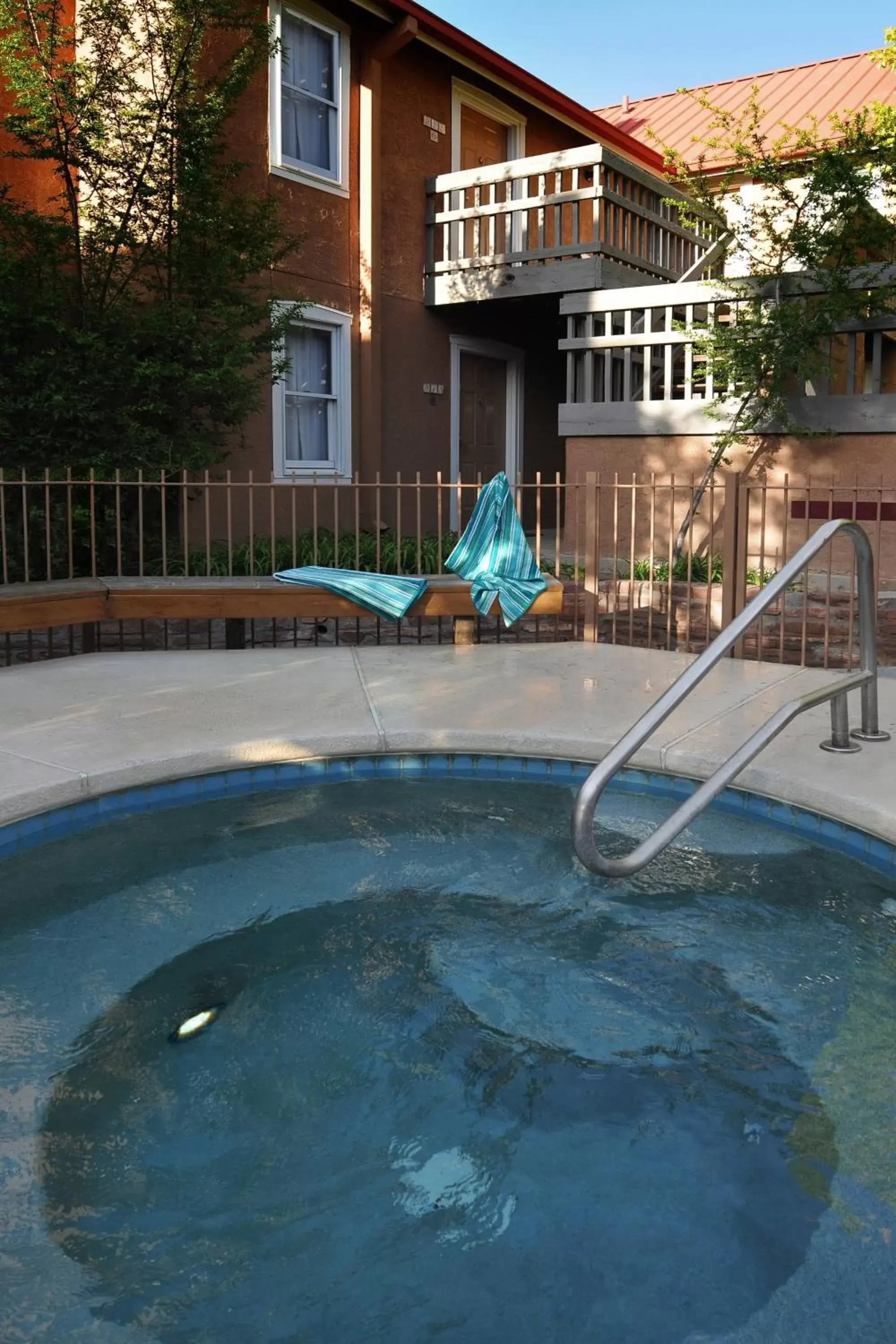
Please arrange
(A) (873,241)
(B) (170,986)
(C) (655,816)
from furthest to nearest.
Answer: (A) (873,241)
(C) (655,816)
(B) (170,986)

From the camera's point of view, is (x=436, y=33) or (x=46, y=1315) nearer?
(x=46, y=1315)

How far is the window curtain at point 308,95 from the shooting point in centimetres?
1167

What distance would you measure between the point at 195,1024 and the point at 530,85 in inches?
553

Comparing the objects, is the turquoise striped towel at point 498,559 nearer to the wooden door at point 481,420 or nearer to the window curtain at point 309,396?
the window curtain at point 309,396

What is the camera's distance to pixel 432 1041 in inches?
128

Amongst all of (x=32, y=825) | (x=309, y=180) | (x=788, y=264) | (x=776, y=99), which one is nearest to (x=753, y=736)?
(x=32, y=825)

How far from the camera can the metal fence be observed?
297 inches

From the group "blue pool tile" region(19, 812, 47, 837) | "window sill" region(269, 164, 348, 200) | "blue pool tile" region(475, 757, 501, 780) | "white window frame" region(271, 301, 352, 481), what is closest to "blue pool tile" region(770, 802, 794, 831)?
"blue pool tile" region(475, 757, 501, 780)

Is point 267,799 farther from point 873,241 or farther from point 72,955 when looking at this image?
point 873,241

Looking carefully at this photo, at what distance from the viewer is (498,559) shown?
780 centimetres

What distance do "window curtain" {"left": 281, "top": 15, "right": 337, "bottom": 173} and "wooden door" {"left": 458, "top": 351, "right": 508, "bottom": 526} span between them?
3.13 metres

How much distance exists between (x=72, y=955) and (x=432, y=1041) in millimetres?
1279

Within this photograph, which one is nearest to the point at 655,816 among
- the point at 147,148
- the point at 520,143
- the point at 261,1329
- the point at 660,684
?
the point at 660,684

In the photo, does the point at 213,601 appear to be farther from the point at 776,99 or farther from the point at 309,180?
the point at 776,99
